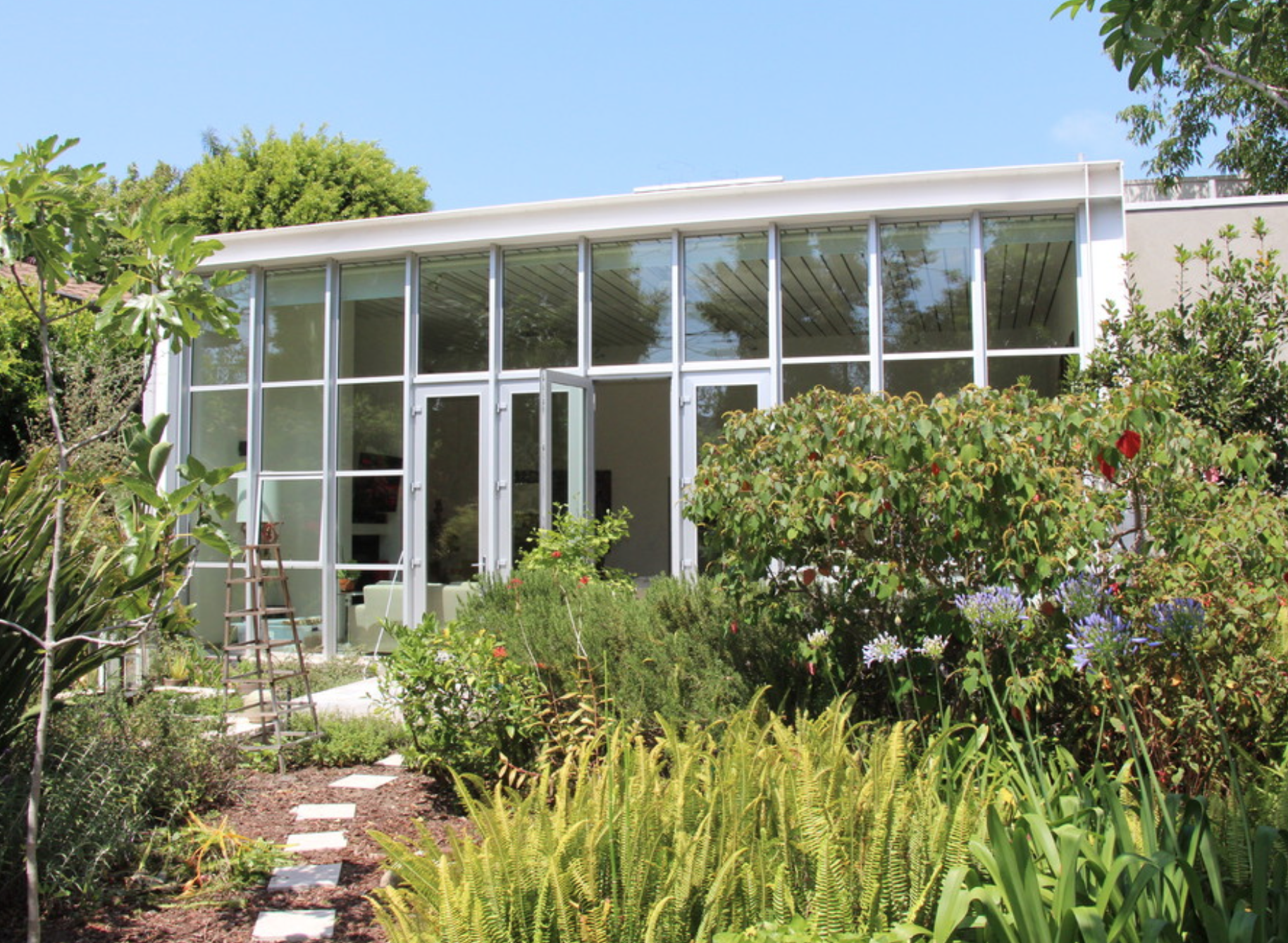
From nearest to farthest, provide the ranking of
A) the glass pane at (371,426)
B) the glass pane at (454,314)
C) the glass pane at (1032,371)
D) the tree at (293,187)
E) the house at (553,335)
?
the glass pane at (1032,371), the house at (553,335), the glass pane at (454,314), the glass pane at (371,426), the tree at (293,187)

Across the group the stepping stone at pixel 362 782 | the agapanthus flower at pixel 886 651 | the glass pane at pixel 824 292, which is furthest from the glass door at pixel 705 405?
the agapanthus flower at pixel 886 651

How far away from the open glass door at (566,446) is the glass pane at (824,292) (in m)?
1.89

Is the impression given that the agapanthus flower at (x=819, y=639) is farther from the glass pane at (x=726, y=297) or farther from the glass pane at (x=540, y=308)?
the glass pane at (x=540, y=308)

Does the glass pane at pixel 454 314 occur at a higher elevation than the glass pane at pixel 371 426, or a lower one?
higher

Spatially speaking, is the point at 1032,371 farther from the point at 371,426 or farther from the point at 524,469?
the point at 371,426

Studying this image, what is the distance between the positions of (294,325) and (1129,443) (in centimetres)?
822

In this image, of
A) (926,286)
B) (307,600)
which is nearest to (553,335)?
(926,286)

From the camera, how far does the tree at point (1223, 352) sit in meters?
6.26

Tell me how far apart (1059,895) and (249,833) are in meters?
3.19

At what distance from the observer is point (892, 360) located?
804 centimetres

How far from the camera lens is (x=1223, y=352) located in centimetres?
641

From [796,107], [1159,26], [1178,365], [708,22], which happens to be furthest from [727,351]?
[1159,26]

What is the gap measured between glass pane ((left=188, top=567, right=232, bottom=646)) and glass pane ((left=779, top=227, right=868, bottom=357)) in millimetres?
6152

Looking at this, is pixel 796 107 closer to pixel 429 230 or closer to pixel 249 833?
pixel 429 230
